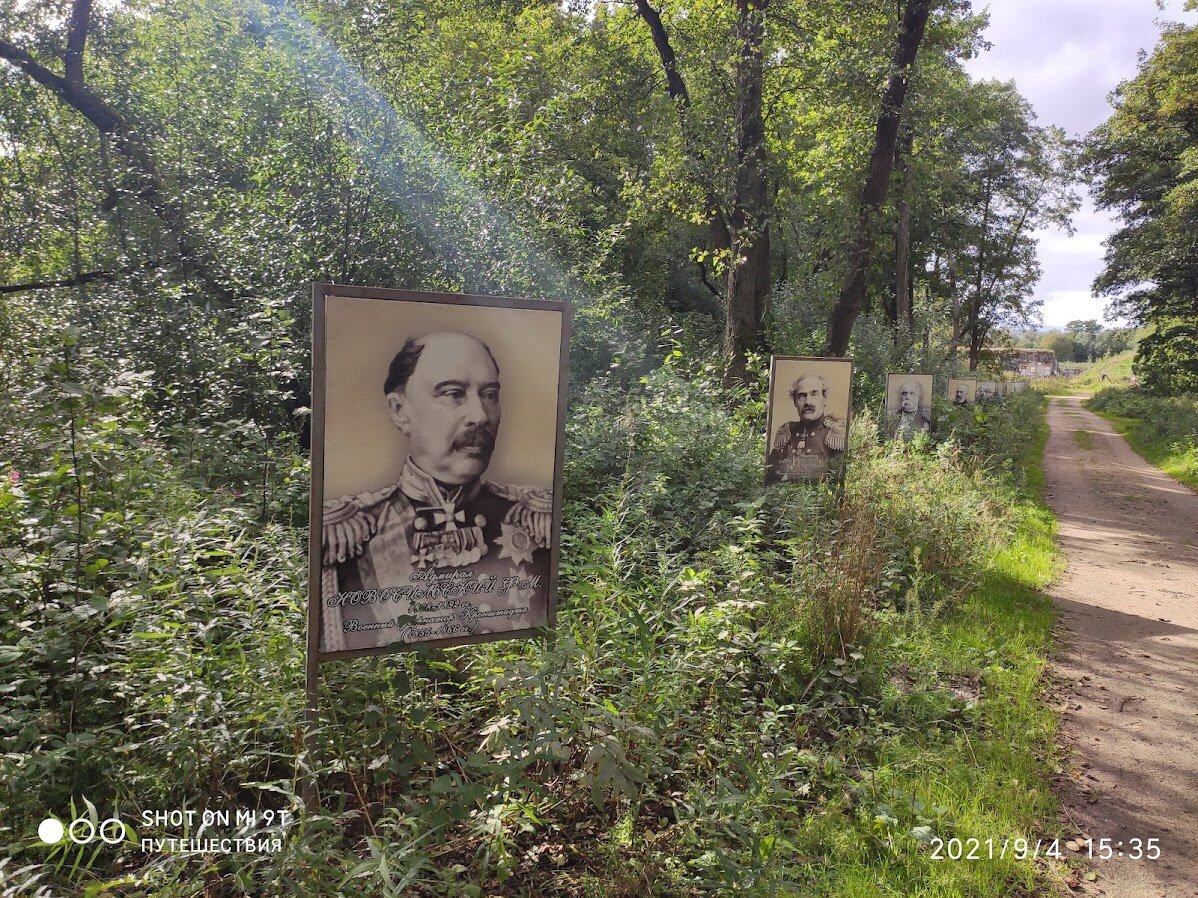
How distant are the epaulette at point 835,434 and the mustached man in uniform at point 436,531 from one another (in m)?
4.45

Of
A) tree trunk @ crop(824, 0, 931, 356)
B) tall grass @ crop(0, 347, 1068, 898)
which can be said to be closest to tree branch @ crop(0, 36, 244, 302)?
tall grass @ crop(0, 347, 1068, 898)

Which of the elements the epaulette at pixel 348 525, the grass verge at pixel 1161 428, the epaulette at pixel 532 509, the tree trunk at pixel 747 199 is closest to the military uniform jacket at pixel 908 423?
the tree trunk at pixel 747 199

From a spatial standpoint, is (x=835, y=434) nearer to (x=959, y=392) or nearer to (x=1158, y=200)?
(x=959, y=392)

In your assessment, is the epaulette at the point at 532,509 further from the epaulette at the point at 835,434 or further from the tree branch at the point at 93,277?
the tree branch at the point at 93,277

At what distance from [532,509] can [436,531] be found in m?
0.50

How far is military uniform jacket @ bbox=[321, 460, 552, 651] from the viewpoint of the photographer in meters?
3.14

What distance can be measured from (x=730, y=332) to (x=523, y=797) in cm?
1061

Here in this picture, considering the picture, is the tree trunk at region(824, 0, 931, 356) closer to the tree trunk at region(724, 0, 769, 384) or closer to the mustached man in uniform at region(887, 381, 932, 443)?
the mustached man in uniform at region(887, 381, 932, 443)

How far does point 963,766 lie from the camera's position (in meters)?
4.01

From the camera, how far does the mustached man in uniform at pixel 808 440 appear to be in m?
7.10

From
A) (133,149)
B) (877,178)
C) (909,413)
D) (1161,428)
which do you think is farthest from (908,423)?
(1161,428)

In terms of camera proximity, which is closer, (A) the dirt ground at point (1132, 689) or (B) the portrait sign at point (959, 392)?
(A) the dirt ground at point (1132, 689)

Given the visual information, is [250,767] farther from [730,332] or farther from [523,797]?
[730,332]

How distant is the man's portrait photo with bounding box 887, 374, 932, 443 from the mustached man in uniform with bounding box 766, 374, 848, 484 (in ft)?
17.9
